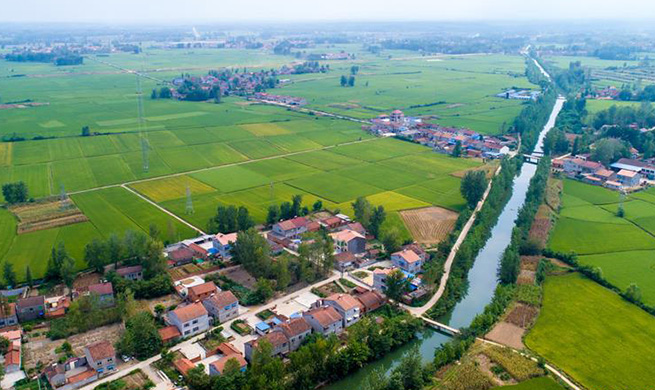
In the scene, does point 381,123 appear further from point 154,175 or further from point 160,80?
point 160,80

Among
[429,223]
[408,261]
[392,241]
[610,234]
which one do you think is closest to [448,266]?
[408,261]

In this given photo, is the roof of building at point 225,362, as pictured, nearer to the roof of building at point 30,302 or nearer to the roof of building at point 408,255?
the roof of building at point 30,302

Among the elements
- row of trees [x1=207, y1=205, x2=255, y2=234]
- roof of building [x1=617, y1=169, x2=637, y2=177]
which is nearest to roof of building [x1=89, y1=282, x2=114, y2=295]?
row of trees [x1=207, y1=205, x2=255, y2=234]

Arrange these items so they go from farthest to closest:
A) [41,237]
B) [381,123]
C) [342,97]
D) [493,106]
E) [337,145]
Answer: [342,97]
[493,106]
[381,123]
[337,145]
[41,237]

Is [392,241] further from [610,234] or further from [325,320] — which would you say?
[610,234]

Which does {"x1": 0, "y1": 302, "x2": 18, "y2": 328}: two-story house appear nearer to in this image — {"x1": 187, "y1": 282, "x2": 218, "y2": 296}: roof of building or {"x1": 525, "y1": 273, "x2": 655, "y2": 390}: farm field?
{"x1": 187, "y1": 282, "x2": 218, "y2": 296}: roof of building

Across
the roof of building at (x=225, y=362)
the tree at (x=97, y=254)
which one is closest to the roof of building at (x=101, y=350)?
the roof of building at (x=225, y=362)

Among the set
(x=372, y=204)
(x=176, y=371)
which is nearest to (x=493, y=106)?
(x=372, y=204)
